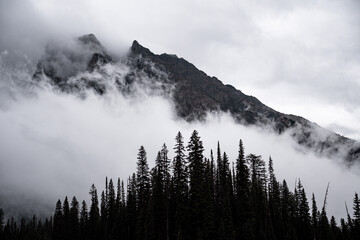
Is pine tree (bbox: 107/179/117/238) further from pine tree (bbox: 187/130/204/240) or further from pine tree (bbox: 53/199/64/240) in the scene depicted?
pine tree (bbox: 187/130/204/240)

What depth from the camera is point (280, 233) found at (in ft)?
242

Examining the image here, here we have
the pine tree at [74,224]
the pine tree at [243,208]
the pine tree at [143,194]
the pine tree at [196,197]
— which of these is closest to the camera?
the pine tree at [196,197]

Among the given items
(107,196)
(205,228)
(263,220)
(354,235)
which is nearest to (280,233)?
(263,220)

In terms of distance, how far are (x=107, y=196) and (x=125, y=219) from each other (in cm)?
3046

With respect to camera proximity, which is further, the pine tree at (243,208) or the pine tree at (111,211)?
the pine tree at (111,211)

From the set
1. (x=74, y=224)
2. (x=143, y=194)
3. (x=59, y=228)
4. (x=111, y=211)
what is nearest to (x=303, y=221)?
(x=143, y=194)

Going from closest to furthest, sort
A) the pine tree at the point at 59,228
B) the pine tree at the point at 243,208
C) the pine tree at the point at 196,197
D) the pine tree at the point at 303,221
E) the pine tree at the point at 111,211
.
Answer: the pine tree at the point at 196,197, the pine tree at the point at 243,208, the pine tree at the point at 303,221, the pine tree at the point at 111,211, the pine tree at the point at 59,228

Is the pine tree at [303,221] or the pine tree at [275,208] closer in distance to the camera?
the pine tree at [275,208]

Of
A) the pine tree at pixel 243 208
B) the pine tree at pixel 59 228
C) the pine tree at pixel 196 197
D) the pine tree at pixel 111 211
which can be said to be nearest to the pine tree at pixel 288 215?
the pine tree at pixel 243 208

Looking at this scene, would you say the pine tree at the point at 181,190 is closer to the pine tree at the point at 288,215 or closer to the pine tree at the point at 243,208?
the pine tree at the point at 243,208

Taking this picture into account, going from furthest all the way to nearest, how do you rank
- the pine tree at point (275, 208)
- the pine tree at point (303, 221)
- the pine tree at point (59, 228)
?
the pine tree at point (59, 228), the pine tree at point (303, 221), the pine tree at point (275, 208)

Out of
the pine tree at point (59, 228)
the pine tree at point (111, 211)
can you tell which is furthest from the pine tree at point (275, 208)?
the pine tree at point (59, 228)

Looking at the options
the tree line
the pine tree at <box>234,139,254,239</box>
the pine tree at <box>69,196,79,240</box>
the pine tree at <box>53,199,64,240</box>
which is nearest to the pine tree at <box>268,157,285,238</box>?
the tree line

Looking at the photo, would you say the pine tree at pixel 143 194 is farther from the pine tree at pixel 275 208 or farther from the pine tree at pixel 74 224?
the pine tree at pixel 74 224
